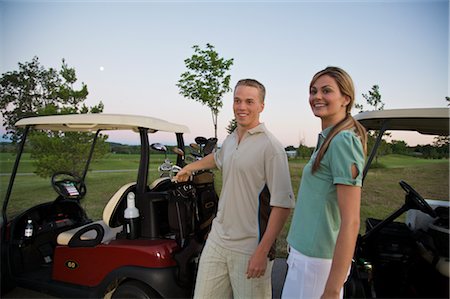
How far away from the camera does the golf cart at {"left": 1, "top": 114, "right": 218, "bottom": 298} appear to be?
90.2 inches

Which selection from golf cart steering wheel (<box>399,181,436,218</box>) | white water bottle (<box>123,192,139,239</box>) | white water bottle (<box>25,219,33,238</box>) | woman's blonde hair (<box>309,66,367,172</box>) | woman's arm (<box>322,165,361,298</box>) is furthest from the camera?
white water bottle (<box>25,219,33,238</box>)

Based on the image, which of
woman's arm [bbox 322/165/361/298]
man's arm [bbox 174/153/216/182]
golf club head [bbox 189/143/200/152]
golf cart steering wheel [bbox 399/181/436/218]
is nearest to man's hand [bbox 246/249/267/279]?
woman's arm [bbox 322/165/361/298]

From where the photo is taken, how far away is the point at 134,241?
94.7 inches

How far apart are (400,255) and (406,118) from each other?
1.02 m

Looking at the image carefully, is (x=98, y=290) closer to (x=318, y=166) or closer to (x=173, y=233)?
(x=173, y=233)

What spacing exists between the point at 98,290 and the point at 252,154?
1787 millimetres

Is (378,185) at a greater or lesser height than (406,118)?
lesser

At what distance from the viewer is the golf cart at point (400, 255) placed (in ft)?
6.88

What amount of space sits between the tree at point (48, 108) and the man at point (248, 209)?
23.1 feet

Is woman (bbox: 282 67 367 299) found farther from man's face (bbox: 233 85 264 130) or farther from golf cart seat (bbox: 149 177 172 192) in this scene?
golf cart seat (bbox: 149 177 172 192)

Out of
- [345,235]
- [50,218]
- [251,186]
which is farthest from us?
[50,218]

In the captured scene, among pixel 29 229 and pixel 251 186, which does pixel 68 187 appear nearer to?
pixel 29 229

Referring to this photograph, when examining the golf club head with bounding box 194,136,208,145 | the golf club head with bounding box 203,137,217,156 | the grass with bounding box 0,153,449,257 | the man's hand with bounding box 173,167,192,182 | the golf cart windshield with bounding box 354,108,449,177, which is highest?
the golf cart windshield with bounding box 354,108,449,177

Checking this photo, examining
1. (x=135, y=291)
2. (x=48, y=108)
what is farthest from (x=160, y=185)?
(x=48, y=108)
